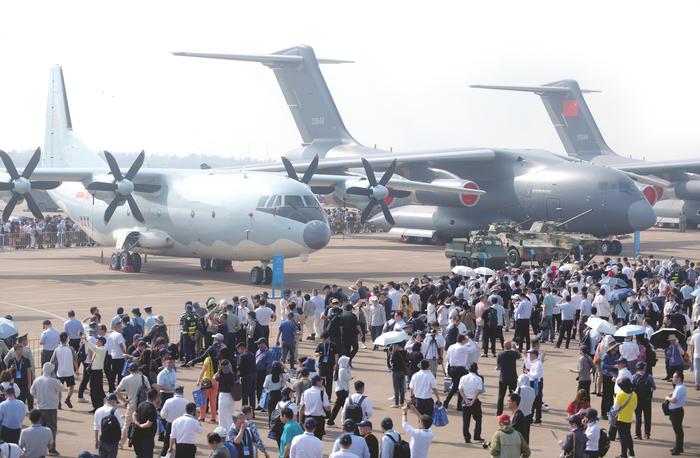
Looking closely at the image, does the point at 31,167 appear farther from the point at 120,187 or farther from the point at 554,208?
the point at 554,208

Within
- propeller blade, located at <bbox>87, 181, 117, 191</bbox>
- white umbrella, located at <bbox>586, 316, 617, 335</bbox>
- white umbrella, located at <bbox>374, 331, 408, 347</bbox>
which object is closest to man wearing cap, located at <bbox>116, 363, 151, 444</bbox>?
white umbrella, located at <bbox>374, 331, 408, 347</bbox>

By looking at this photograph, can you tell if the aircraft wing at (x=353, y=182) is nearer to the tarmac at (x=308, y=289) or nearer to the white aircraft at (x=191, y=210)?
the white aircraft at (x=191, y=210)

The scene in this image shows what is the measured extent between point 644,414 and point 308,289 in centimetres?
1769

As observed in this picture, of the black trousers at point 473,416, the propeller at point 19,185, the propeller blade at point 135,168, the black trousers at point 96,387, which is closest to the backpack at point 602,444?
the black trousers at point 473,416

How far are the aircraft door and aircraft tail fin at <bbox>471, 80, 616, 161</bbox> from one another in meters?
25.6

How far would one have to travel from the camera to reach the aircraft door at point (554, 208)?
147ft

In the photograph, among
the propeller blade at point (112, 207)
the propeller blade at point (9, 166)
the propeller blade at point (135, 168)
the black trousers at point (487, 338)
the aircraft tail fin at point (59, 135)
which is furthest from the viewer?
the aircraft tail fin at point (59, 135)

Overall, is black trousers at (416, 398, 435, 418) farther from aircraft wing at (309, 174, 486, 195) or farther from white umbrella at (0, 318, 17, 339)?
aircraft wing at (309, 174, 486, 195)

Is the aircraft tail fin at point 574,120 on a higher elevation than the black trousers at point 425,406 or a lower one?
higher

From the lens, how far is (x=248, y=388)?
1644 cm

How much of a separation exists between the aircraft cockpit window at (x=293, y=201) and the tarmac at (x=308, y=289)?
2.62 m

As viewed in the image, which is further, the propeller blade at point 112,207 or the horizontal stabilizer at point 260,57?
the horizontal stabilizer at point 260,57

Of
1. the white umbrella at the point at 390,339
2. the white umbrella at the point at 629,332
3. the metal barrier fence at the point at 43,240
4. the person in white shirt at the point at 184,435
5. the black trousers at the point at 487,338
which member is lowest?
the person in white shirt at the point at 184,435

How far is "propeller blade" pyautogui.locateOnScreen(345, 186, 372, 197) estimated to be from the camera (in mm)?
40425
